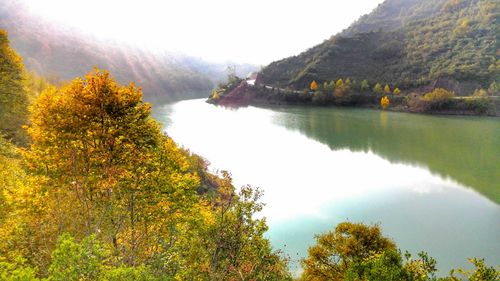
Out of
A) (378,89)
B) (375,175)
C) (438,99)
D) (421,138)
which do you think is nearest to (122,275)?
(375,175)

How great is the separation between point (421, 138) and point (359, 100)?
6360cm

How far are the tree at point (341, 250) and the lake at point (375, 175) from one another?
4870 mm

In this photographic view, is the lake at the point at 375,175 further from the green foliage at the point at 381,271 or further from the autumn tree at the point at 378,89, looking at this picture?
the autumn tree at the point at 378,89

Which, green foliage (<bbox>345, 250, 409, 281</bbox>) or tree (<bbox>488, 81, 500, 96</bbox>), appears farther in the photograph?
tree (<bbox>488, 81, 500, 96</bbox>)

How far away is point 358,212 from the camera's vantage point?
129ft

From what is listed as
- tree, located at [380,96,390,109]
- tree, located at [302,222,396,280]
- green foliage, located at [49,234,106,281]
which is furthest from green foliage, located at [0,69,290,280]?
tree, located at [380,96,390,109]

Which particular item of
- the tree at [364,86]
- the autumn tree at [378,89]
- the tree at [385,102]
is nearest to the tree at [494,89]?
the tree at [385,102]

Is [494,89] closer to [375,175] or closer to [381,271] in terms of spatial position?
[375,175]

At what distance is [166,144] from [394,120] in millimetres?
98324

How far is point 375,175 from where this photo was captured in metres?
53.4

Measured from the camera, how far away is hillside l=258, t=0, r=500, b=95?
5212 inches

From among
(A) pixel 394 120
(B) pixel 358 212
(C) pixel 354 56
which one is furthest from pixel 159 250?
(C) pixel 354 56

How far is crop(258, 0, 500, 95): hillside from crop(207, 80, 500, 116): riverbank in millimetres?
9755

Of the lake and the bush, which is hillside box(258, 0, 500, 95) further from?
the lake
